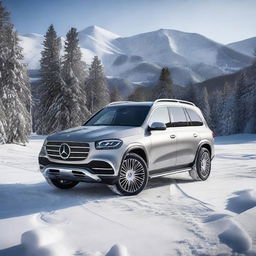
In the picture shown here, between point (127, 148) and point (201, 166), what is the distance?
3384 millimetres

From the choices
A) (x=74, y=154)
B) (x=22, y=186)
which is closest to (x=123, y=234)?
(x=74, y=154)

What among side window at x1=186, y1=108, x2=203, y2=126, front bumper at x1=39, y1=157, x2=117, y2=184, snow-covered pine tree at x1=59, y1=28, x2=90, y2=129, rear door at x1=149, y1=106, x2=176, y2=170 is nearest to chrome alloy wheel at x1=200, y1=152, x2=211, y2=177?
side window at x1=186, y1=108, x2=203, y2=126

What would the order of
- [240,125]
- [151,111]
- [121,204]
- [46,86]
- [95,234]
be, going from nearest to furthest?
[95,234] → [121,204] → [151,111] → [46,86] → [240,125]

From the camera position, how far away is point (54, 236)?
15.9ft

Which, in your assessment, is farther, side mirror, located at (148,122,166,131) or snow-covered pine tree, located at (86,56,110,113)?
snow-covered pine tree, located at (86,56,110,113)

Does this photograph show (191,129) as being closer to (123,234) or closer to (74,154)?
(74,154)

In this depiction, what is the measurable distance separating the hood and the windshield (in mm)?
486

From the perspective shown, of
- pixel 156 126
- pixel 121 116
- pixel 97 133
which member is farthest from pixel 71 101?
pixel 97 133

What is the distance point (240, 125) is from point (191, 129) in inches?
2380

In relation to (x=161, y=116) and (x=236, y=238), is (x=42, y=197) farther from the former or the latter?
(x=236, y=238)

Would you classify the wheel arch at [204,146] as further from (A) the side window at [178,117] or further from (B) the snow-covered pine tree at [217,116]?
(B) the snow-covered pine tree at [217,116]

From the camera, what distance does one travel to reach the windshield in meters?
8.56

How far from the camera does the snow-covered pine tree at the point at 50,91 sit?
4372 centimetres

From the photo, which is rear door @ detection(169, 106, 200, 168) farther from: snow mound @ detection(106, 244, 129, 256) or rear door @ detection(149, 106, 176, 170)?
snow mound @ detection(106, 244, 129, 256)
